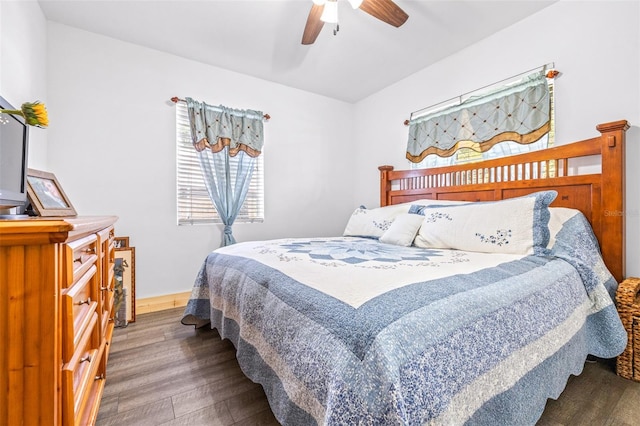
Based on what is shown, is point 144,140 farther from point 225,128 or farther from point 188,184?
point 225,128

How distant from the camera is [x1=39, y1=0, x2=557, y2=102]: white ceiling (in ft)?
6.74

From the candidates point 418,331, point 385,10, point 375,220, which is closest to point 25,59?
point 385,10

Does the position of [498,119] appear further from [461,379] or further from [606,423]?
[461,379]

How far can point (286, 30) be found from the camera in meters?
2.30

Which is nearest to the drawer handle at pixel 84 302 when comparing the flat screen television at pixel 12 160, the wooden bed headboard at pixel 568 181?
the flat screen television at pixel 12 160

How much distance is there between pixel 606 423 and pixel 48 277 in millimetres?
2080

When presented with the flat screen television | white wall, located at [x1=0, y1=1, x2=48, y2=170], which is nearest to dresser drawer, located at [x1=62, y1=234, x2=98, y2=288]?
the flat screen television

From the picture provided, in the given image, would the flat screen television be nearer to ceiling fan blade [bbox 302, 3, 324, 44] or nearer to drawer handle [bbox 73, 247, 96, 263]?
drawer handle [bbox 73, 247, 96, 263]

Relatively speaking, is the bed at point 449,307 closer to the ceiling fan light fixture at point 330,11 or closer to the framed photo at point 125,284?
the framed photo at point 125,284

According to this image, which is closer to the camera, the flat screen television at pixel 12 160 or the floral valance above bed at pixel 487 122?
the flat screen television at pixel 12 160

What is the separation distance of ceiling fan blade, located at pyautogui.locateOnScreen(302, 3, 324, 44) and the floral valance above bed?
150 cm

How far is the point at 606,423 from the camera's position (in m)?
1.19

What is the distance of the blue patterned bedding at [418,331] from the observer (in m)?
0.67

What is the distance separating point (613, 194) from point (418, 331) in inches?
72.8
